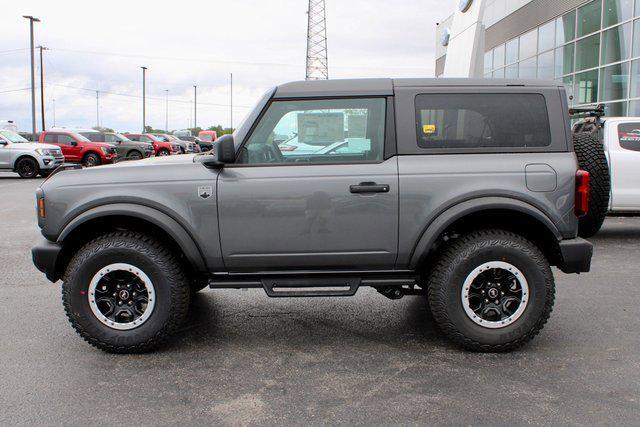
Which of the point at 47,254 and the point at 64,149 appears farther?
the point at 64,149

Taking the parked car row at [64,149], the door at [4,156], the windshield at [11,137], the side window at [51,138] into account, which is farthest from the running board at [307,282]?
the side window at [51,138]

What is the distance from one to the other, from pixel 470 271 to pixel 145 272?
2.29 m

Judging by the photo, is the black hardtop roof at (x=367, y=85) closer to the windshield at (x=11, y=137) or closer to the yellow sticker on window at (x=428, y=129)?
the yellow sticker on window at (x=428, y=129)

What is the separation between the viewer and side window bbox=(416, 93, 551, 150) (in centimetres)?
430

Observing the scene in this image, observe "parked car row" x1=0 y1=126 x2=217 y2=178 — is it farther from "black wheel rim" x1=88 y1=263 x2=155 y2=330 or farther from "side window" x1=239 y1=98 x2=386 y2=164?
"side window" x1=239 y1=98 x2=386 y2=164

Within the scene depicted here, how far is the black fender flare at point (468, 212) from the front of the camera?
13.6 ft

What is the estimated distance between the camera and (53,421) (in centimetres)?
327

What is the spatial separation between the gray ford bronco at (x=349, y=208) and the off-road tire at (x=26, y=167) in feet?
65.5

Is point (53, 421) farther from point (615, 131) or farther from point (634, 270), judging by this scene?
point (615, 131)

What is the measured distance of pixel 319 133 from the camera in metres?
4.29

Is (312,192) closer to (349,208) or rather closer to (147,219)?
(349,208)

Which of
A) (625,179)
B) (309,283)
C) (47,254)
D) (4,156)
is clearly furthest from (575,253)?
(4,156)

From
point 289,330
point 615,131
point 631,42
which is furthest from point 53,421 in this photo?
point 631,42

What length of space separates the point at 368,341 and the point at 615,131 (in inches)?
261
